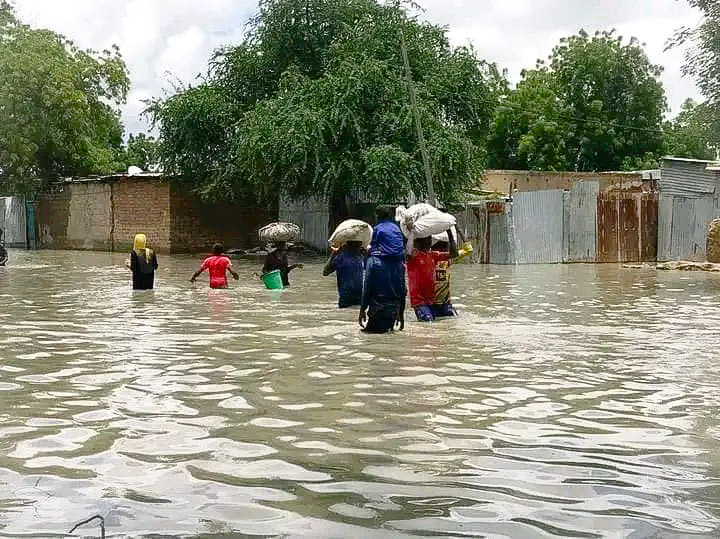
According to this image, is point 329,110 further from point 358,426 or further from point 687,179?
point 358,426

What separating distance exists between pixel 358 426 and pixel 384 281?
16.7ft

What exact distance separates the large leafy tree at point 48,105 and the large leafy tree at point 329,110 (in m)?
7.59

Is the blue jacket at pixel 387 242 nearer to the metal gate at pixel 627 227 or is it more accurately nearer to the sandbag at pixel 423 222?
the sandbag at pixel 423 222

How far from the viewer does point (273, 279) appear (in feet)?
57.2

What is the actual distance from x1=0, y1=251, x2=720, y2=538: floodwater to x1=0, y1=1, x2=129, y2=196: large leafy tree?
27.2 meters

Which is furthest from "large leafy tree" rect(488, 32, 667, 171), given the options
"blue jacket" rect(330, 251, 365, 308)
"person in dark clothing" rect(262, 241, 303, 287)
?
"blue jacket" rect(330, 251, 365, 308)

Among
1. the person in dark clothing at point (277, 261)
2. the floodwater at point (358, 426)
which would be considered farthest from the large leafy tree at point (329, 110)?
the floodwater at point (358, 426)

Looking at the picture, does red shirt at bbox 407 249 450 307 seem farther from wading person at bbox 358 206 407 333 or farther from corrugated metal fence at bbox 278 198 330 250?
corrugated metal fence at bbox 278 198 330 250

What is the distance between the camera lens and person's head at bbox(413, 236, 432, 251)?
484 inches

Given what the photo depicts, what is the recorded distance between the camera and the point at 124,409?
6824 mm

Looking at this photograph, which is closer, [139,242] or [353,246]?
[353,246]

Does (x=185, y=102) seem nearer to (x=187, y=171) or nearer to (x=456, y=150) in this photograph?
(x=187, y=171)

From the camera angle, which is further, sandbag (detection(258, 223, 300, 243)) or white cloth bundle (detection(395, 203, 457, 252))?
sandbag (detection(258, 223, 300, 243))

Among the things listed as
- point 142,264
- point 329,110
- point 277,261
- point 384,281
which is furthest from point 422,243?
point 329,110
